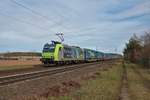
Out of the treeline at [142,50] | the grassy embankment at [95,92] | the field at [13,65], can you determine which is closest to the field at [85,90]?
the grassy embankment at [95,92]

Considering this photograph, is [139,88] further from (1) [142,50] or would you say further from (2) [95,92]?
(1) [142,50]

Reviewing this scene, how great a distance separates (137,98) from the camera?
1429 centimetres

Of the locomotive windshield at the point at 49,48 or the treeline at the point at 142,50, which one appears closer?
the locomotive windshield at the point at 49,48

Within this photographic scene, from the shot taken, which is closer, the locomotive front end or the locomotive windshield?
the locomotive front end

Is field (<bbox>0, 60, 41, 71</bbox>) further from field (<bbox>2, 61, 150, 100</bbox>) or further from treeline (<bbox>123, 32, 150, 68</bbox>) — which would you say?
treeline (<bbox>123, 32, 150, 68</bbox>)

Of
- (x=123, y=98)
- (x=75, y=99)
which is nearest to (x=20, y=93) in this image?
(x=75, y=99)

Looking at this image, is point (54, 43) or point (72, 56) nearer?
point (54, 43)

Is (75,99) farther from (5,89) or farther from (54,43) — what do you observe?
(54,43)

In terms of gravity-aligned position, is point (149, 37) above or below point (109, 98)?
above

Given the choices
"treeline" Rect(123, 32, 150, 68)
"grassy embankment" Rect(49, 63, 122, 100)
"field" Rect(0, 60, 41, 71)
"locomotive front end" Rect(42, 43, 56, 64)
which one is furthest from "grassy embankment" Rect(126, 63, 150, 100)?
"treeline" Rect(123, 32, 150, 68)

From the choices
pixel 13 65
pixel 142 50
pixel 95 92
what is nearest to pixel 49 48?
pixel 13 65

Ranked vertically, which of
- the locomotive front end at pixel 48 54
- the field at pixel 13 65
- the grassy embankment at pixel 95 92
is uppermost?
the locomotive front end at pixel 48 54

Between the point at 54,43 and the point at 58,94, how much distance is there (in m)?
27.0

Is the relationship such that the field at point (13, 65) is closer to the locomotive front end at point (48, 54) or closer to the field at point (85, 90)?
the locomotive front end at point (48, 54)
